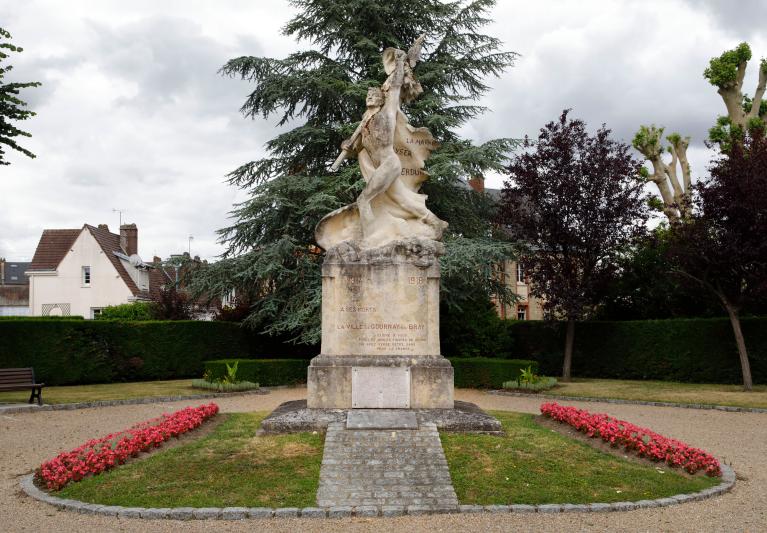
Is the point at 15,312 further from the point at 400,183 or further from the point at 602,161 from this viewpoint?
the point at 400,183

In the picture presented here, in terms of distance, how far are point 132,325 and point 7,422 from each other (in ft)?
32.2

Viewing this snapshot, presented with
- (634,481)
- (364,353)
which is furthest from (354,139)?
(634,481)

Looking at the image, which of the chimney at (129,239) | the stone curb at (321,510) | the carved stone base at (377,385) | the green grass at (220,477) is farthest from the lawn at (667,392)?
the chimney at (129,239)

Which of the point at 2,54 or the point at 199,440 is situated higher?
the point at 2,54

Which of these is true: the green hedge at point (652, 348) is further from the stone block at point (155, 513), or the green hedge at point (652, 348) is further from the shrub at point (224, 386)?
the stone block at point (155, 513)

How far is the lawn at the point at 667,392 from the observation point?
18153 millimetres

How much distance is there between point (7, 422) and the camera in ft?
46.8

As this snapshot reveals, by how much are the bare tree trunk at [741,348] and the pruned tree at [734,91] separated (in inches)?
437

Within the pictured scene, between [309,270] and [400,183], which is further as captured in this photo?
[309,270]

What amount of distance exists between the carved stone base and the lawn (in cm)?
911

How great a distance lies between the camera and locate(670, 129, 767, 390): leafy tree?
67.2 feet

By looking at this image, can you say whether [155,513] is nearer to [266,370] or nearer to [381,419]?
[381,419]

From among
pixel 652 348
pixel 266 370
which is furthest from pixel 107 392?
pixel 652 348

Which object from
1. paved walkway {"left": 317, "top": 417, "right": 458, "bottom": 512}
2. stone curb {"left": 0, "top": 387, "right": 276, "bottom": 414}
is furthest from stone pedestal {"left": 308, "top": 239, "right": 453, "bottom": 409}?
stone curb {"left": 0, "top": 387, "right": 276, "bottom": 414}
